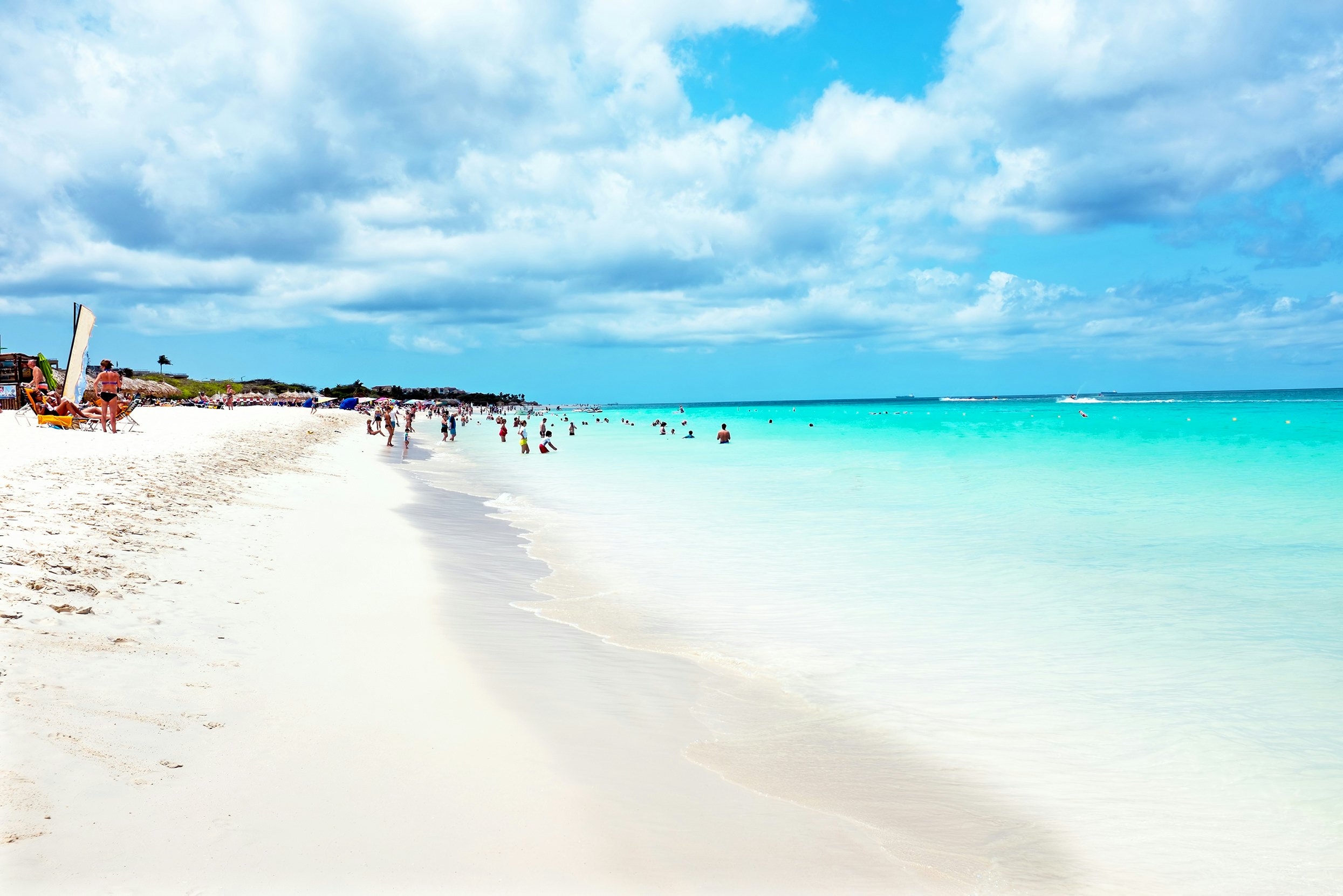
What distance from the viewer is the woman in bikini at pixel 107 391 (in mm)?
24438

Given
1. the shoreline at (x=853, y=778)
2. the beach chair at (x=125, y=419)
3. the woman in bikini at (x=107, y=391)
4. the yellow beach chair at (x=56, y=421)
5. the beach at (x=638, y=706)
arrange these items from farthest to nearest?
the beach chair at (x=125, y=419) < the woman in bikini at (x=107, y=391) < the yellow beach chair at (x=56, y=421) < the shoreline at (x=853, y=778) < the beach at (x=638, y=706)

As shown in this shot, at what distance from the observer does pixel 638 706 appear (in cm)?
616

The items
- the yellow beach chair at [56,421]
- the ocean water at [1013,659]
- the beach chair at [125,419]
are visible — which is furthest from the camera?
the beach chair at [125,419]

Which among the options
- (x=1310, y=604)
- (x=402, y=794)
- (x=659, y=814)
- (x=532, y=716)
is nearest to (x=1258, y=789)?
(x=659, y=814)

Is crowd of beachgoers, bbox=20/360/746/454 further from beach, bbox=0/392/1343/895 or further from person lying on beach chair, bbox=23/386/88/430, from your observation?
beach, bbox=0/392/1343/895

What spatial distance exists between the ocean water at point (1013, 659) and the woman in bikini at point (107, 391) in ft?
44.6

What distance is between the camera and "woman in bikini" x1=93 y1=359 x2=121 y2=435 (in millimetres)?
24438

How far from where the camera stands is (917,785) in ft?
16.8

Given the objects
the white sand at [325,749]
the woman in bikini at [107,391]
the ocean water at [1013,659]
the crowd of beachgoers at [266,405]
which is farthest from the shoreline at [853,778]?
the crowd of beachgoers at [266,405]

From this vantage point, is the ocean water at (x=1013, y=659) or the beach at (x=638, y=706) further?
the ocean water at (x=1013, y=659)

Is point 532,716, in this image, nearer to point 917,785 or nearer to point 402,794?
point 402,794

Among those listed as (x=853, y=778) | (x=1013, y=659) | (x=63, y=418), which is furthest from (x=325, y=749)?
(x=63, y=418)

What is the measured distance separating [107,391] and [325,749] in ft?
85.7

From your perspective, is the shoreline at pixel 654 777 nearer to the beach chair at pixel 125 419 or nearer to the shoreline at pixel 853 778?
the shoreline at pixel 853 778
